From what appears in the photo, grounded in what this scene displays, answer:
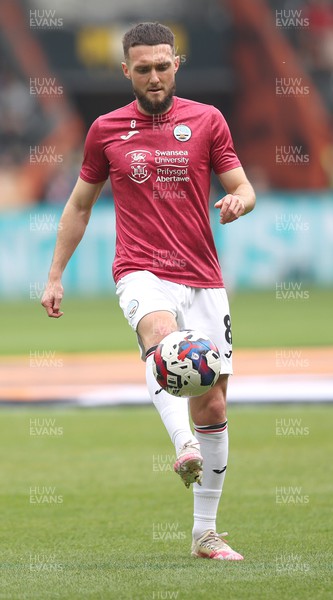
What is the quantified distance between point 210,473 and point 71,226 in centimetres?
158

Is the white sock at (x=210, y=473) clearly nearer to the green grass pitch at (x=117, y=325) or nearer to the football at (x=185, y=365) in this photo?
the football at (x=185, y=365)

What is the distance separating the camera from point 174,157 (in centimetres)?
649

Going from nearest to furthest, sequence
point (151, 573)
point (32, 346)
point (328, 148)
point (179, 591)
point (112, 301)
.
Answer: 1. point (179, 591)
2. point (151, 573)
3. point (32, 346)
4. point (112, 301)
5. point (328, 148)

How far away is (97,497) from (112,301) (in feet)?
64.5

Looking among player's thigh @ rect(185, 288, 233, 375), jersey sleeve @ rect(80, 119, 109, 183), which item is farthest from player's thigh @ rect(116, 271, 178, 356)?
jersey sleeve @ rect(80, 119, 109, 183)

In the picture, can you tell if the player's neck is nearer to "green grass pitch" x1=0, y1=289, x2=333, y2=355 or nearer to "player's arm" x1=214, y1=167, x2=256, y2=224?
"player's arm" x1=214, y1=167, x2=256, y2=224

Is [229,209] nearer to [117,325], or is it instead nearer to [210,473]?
[210,473]

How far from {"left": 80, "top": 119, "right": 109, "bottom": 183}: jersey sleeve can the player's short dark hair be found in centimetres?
48

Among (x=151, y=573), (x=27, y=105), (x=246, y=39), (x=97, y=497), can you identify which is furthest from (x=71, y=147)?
(x=151, y=573)

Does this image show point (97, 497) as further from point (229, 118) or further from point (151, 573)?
point (229, 118)

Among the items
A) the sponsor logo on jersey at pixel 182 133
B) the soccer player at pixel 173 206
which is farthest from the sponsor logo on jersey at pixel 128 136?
the sponsor logo on jersey at pixel 182 133

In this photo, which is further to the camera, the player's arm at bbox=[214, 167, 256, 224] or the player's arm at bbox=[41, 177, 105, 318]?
the player's arm at bbox=[41, 177, 105, 318]

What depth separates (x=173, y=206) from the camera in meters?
6.49

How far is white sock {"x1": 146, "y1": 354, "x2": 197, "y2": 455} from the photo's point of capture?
5863mm
